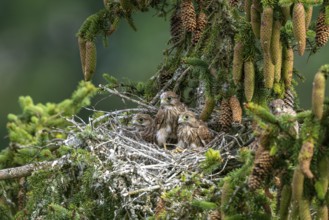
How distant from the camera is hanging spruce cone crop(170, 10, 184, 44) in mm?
7676

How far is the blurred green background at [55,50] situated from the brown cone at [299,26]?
17663mm

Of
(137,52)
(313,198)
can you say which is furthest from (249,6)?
(137,52)

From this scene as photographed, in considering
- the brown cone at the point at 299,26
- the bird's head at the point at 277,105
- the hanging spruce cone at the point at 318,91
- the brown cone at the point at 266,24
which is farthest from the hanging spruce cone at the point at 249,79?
the hanging spruce cone at the point at 318,91

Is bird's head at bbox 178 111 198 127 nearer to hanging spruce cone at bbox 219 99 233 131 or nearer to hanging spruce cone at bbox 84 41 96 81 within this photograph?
hanging spruce cone at bbox 219 99 233 131

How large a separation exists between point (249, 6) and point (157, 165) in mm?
1371

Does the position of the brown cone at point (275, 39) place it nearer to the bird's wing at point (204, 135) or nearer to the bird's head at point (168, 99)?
the bird's wing at point (204, 135)

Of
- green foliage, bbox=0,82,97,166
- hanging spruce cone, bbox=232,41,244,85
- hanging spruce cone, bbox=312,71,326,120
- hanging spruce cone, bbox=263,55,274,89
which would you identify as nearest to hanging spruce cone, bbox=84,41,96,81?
green foliage, bbox=0,82,97,166

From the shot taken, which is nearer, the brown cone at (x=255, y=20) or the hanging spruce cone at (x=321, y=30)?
the brown cone at (x=255, y=20)

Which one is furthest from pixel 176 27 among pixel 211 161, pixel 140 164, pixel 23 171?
pixel 211 161

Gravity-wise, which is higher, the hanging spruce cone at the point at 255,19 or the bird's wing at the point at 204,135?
the hanging spruce cone at the point at 255,19

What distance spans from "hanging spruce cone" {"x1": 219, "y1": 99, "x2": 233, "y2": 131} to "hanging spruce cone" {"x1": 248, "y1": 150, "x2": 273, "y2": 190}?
1.97 meters

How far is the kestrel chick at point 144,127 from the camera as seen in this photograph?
321 inches

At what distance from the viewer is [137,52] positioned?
2803 centimetres

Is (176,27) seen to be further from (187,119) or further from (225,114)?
(225,114)
